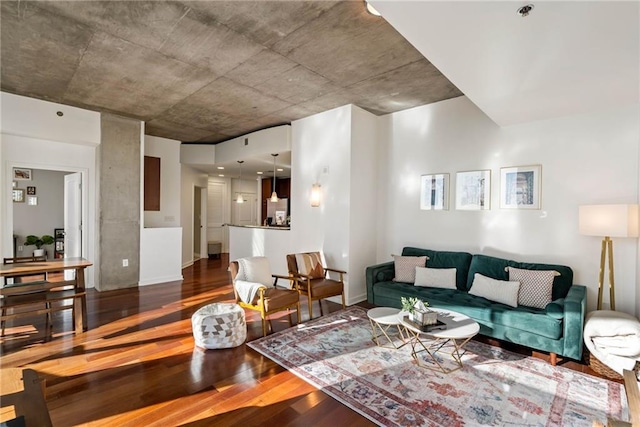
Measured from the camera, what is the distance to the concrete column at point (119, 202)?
5.32m

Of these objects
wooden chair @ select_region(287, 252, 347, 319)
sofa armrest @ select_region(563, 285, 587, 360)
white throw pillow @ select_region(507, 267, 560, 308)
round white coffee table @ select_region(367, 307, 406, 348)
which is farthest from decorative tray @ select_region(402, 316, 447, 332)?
wooden chair @ select_region(287, 252, 347, 319)

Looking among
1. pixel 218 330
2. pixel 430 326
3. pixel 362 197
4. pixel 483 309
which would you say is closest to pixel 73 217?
pixel 218 330

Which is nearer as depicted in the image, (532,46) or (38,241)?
(532,46)


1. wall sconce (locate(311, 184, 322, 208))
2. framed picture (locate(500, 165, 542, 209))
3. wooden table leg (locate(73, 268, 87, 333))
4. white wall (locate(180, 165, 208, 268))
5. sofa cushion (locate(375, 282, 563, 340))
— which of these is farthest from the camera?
white wall (locate(180, 165, 208, 268))

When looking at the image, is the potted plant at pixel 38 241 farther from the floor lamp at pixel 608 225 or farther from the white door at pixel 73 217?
the floor lamp at pixel 608 225

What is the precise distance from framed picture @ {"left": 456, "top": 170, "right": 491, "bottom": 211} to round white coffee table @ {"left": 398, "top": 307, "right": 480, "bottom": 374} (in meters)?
1.68

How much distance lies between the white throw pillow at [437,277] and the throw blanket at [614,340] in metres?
1.44

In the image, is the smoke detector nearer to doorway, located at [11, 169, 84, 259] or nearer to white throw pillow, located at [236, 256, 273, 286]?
white throw pillow, located at [236, 256, 273, 286]

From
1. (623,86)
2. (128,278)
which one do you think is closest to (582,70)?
(623,86)

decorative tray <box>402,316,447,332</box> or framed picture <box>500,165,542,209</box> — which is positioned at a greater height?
framed picture <box>500,165,542,209</box>

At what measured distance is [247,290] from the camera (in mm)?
3674

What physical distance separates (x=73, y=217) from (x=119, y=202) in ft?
3.01

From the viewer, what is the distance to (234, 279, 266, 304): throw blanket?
3.62 meters

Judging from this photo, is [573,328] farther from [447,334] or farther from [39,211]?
[39,211]
